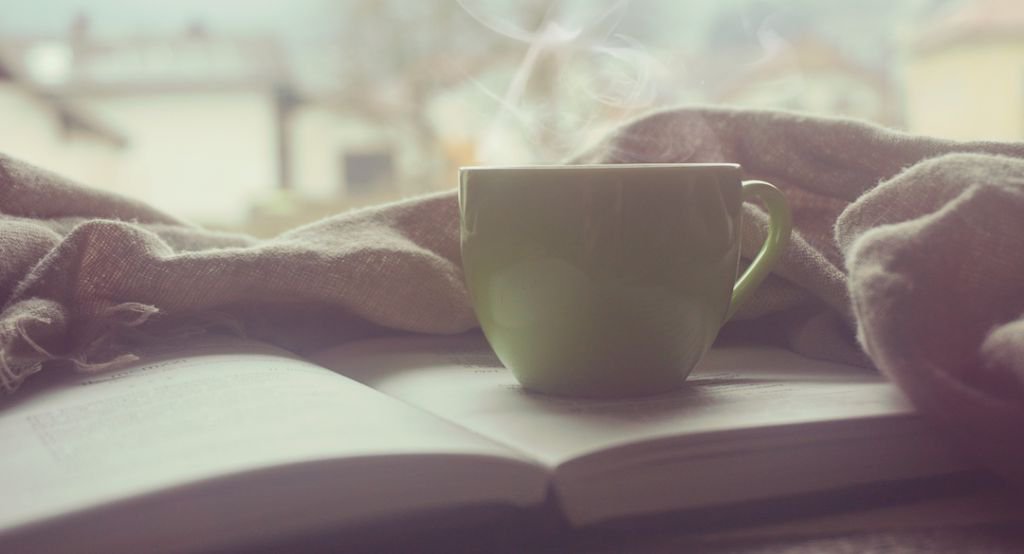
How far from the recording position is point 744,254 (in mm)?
660

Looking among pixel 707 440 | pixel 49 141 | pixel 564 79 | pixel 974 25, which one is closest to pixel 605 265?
pixel 707 440

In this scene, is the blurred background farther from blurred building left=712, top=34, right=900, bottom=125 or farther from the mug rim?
the mug rim

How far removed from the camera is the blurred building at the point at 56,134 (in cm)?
136

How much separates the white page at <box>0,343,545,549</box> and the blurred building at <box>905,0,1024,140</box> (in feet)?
3.81

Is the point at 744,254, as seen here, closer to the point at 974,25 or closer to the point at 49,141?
the point at 974,25

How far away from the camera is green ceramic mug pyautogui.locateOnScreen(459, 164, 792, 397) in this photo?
0.50 meters

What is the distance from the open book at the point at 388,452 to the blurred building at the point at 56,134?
0.96 m

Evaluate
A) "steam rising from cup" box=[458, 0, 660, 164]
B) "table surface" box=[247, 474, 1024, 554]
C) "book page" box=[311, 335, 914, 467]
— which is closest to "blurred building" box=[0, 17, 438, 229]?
"steam rising from cup" box=[458, 0, 660, 164]

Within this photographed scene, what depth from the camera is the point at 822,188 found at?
0.68 meters

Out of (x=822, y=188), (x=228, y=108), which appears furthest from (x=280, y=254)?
(x=228, y=108)

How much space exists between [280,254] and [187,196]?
98cm

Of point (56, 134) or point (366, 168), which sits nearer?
point (56, 134)

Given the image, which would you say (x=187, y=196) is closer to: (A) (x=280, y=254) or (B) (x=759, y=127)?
(A) (x=280, y=254)

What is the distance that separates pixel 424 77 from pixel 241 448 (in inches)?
44.2
